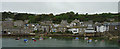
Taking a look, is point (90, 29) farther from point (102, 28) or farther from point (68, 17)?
point (68, 17)

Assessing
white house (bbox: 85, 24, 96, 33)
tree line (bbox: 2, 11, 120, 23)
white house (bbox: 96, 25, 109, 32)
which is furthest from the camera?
tree line (bbox: 2, 11, 120, 23)

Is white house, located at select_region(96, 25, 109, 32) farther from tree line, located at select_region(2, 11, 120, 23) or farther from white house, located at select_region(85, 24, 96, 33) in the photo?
tree line, located at select_region(2, 11, 120, 23)

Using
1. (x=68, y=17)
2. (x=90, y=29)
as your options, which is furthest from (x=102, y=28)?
(x=68, y=17)

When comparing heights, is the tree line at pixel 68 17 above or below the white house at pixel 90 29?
above

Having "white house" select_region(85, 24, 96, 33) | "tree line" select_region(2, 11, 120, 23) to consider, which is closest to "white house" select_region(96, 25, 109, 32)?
"white house" select_region(85, 24, 96, 33)

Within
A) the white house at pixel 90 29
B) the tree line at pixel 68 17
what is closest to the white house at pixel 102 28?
the white house at pixel 90 29

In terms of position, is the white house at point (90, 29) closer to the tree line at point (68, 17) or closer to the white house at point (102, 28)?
the white house at point (102, 28)

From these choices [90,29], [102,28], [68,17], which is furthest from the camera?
[68,17]

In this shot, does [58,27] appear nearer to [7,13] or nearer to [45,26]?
[45,26]

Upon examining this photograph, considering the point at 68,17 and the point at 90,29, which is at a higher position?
the point at 68,17

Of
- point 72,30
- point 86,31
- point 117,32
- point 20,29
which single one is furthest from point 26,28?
point 117,32

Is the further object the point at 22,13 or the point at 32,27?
the point at 22,13
